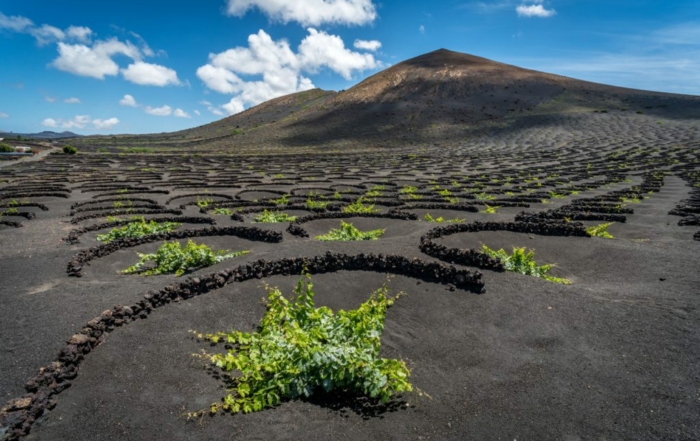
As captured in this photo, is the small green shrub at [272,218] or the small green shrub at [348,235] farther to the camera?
the small green shrub at [272,218]

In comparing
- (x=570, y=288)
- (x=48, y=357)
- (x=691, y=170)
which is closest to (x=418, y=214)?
(x=570, y=288)

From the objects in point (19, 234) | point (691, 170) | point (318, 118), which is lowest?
point (691, 170)

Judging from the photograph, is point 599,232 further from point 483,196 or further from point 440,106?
point 440,106

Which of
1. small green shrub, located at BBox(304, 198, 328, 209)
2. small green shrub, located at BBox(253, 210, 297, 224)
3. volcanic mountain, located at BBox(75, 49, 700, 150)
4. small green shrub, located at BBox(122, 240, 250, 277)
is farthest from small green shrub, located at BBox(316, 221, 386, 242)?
volcanic mountain, located at BBox(75, 49, 700, 150)

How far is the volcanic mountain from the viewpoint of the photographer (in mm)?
93375

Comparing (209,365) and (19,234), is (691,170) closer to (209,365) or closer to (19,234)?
(209,365)

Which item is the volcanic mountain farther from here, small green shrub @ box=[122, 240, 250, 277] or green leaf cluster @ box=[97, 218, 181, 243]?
small green shrub @ box=[122, 240, 250, 277]

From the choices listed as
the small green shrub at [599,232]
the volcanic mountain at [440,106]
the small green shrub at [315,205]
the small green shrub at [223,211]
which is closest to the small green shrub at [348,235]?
the small green shrub at [315,205]

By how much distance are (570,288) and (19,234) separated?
20087 mm

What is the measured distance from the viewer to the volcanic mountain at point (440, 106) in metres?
93.4

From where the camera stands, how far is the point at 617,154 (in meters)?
56.6

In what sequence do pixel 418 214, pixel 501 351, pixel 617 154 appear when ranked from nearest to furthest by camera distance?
1. pixel 501 351
2. pixel 418 214
3. pixel 617 154

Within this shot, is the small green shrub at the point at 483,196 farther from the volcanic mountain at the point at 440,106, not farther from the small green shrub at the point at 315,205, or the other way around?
the volcanic mountain at the point at 440,106

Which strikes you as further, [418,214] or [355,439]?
[418,214]
